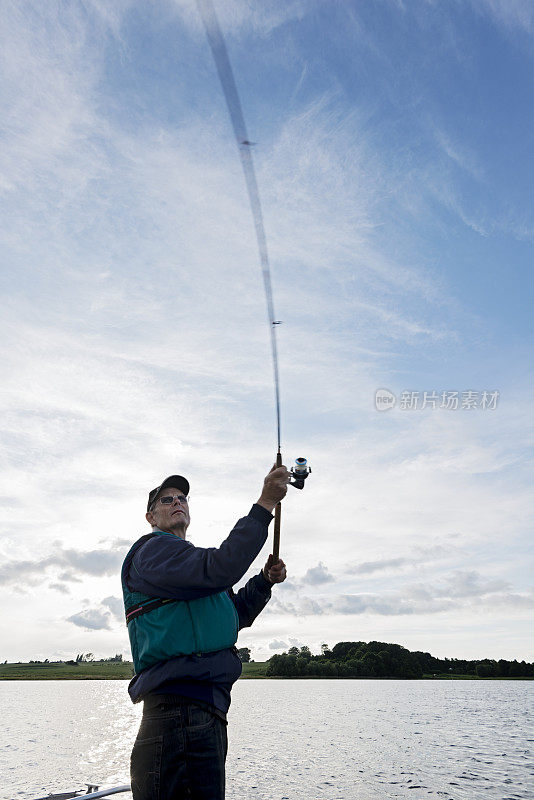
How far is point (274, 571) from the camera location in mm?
5023

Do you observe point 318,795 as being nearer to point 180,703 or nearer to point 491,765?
point 491,765


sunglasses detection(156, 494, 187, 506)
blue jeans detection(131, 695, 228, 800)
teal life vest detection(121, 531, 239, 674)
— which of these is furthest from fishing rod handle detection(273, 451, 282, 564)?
blue jeans detection(131, 695, 228, 800)

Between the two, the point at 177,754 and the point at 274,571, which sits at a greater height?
the point at 274,571

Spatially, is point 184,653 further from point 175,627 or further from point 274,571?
point 274,571

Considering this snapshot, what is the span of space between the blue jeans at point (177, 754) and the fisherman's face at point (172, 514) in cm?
118

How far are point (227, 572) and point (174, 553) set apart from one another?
398mm

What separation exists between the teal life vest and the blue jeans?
278 millimetres

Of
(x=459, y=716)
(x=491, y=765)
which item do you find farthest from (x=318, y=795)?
(x=459, y=716)

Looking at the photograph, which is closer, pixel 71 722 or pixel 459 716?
pixel 71 722

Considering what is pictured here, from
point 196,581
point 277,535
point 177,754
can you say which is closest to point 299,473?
point 277,535

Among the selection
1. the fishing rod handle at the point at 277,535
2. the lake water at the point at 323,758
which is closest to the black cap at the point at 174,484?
the fishing rod handle at the point at 277,535

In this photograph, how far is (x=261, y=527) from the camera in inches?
153

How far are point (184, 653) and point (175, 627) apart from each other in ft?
0.54

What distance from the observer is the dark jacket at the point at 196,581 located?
369 centimetres
